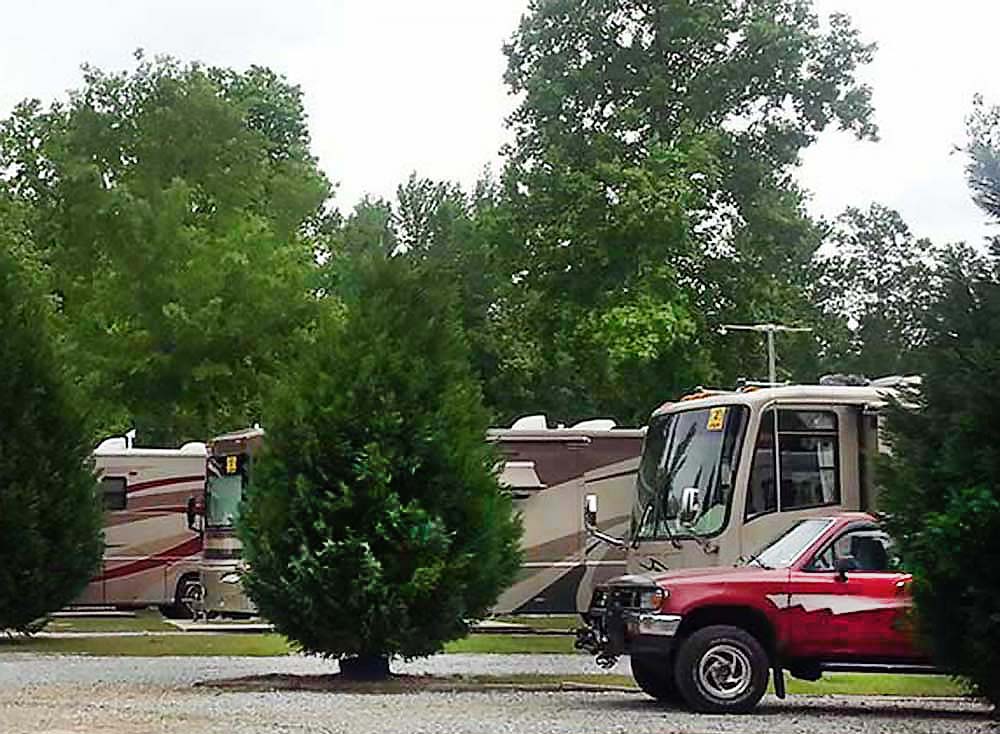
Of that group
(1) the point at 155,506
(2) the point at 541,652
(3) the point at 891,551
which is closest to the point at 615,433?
(2) the point at 541,652

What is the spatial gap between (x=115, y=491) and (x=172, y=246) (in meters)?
8.70

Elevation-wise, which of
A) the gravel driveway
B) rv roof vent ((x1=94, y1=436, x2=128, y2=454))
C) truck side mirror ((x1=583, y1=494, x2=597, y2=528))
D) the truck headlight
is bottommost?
the gravel driveway

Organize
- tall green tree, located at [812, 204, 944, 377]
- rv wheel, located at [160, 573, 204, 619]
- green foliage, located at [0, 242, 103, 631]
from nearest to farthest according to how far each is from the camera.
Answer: green foliage, located at [0, 242, 103, 631] → rv wheel, located at [160, 573, 204, 619] → tall green tree, located at [812, 204, 944, 377]

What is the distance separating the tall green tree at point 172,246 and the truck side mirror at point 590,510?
392 inches

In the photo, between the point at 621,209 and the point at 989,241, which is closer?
the point at 989,241

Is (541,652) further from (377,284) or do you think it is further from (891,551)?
(891,551)

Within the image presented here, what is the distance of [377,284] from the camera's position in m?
18.0

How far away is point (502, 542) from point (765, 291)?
22.0 metres

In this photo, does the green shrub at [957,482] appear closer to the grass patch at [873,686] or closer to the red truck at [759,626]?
the red truck at [759,626]

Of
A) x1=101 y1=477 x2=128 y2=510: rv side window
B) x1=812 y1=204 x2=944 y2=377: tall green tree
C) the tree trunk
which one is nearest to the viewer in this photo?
the tree trunk

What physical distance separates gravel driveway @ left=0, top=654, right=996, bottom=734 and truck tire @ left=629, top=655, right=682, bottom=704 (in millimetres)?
218

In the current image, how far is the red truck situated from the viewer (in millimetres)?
15055

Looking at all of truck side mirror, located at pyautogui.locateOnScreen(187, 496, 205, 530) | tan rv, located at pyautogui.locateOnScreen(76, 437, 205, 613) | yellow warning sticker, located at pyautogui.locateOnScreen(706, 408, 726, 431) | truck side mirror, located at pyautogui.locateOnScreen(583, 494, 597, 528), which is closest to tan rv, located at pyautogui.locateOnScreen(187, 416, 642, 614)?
truck side mirror, located at pyautogui.locateOnScreen(583, 494, 597, 528)

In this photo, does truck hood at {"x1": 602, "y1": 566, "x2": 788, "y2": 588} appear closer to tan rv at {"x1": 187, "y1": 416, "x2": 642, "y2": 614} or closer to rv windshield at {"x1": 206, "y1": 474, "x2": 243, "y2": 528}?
tan rv at {"x1": 187, "y1": 416, "x2": 642, "y2": 614}
